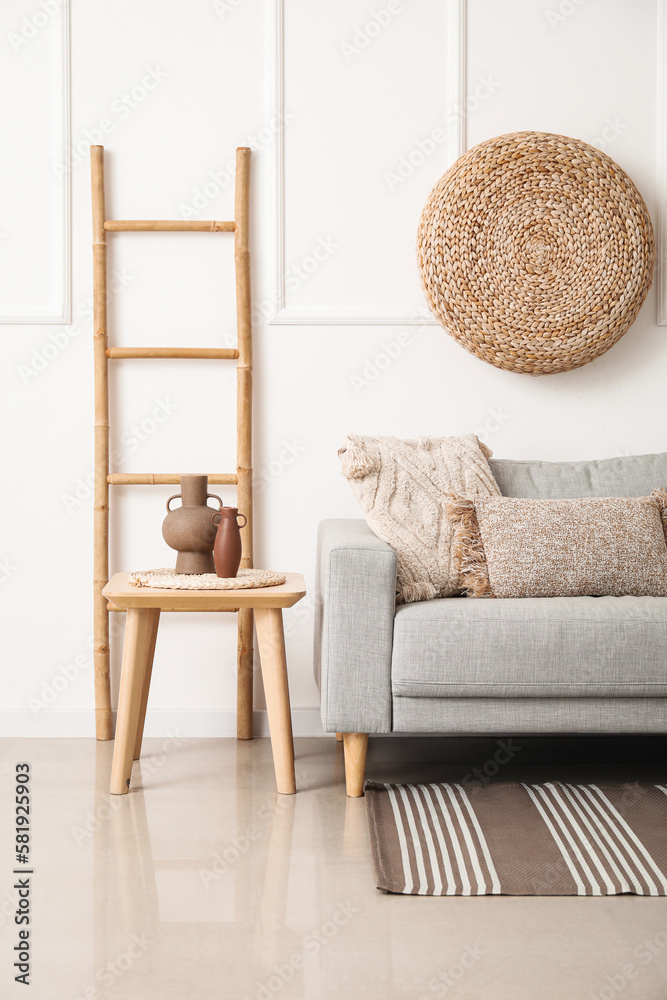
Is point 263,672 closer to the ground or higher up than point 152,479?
closer to the ground

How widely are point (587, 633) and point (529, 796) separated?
16.6 inches

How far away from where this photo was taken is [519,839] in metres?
1.75

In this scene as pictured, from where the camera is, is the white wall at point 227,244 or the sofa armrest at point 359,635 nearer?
the sofa armrest at point 359,635

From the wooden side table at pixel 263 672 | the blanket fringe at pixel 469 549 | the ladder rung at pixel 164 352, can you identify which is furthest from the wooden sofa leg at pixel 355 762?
the ladder rung at pixel 164 352

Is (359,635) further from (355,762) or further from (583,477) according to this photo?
(583,477)

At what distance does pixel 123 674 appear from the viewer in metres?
2.07

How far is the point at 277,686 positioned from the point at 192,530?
1.52 ft

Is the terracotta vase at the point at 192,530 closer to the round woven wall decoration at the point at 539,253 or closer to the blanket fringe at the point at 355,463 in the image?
the blanket fringe at the point at 355,463

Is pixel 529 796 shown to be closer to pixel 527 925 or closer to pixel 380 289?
pixel 527 925

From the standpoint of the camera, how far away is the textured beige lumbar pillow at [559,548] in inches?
84.2

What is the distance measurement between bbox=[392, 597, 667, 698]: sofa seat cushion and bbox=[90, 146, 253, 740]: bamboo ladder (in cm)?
79

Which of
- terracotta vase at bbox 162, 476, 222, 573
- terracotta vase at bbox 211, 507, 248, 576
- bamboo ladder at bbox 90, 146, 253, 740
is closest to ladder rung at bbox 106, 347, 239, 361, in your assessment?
bamboo ladder at bbox 90, 146, 253, 740

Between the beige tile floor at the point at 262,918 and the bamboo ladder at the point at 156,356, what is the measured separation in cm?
49

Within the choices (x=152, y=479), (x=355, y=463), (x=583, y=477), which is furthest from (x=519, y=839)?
(x=152, y=479)
